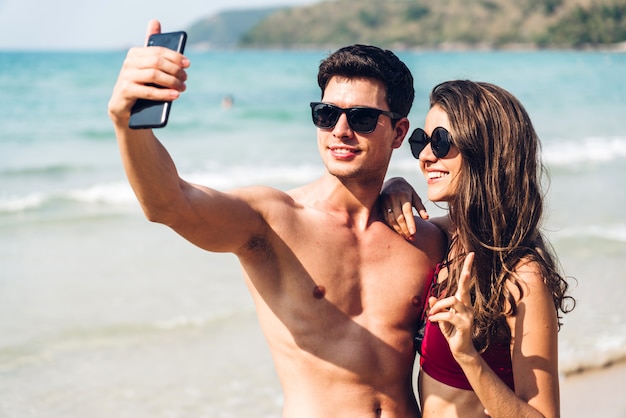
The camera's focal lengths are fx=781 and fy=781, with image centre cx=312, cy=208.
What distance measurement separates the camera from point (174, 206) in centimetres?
247

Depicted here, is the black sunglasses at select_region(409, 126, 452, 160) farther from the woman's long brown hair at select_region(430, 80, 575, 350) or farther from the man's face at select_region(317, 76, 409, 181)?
the man's face at select_region(317, 76, 409, 181)

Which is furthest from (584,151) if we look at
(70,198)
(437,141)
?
(437,141)

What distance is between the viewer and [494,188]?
2.92 m

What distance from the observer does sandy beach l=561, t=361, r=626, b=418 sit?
5426 millimetres

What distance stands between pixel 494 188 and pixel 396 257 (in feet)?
1.90

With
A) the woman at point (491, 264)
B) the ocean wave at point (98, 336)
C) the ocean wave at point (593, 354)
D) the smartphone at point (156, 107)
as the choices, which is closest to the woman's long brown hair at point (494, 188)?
the woman at point (491, 264)

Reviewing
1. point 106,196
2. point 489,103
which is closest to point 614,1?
point 106,196

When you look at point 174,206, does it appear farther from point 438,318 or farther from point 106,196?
point 106,196

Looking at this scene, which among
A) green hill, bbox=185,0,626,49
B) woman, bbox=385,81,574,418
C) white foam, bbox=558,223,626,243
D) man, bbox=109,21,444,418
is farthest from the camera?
green hill, bbox=185,0,626,49

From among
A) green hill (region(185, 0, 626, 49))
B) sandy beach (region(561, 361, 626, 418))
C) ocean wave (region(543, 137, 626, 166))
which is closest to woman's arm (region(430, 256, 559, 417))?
sandy beach (region(561, 361, 626, 418))

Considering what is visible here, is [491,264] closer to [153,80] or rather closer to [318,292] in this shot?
[318,292]

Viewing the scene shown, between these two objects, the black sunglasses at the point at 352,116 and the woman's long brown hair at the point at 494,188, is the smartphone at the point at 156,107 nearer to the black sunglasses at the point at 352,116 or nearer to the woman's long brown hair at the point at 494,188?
the black sunglasses at the point at 352,116

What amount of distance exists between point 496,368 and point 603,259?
652 centimetres

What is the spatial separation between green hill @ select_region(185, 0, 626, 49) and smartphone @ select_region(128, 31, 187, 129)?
108572 mm
